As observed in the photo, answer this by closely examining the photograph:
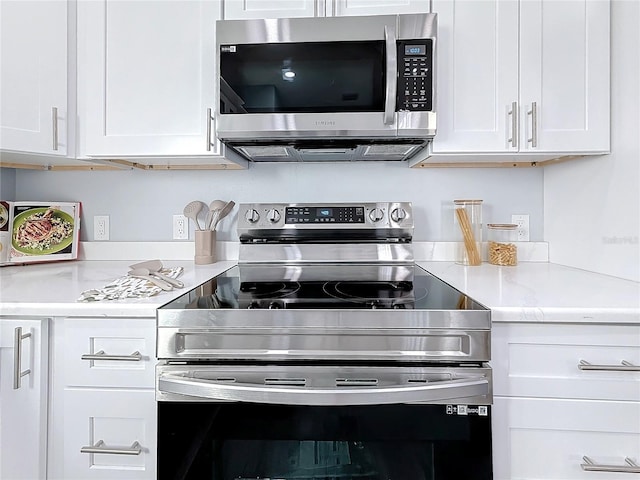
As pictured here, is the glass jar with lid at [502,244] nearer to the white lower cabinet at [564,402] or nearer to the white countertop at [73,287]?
the white lower cabinet at [564,402]

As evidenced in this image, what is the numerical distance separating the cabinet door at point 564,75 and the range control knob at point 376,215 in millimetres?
581

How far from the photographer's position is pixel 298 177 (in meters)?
1.81

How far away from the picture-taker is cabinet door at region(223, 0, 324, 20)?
4.67 ft

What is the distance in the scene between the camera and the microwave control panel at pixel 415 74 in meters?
1.32

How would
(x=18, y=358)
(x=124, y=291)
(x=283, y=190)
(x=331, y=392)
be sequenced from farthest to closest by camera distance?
(x=283, y=190)
(x=124, y=291)
(x=18, y=358)
(x=331, y=392)

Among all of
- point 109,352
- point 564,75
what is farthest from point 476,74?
point 109,352

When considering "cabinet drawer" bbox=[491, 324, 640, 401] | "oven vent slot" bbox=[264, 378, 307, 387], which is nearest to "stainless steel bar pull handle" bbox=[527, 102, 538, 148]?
"cabinet drawer" bbox=[491, 324, 640, 401]

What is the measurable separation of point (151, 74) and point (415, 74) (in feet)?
3.08

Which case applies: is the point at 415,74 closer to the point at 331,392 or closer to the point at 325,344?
the point at 325,344

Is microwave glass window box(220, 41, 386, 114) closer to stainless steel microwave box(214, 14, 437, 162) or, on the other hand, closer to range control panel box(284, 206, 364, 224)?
stainless steel microwave box(214, 14, 437, 162)

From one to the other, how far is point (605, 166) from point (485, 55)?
578mm

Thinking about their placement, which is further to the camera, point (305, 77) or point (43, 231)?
point (43, 231)

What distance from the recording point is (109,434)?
104cm

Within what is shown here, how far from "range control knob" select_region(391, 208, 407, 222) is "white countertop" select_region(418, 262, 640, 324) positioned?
0.77 ft
